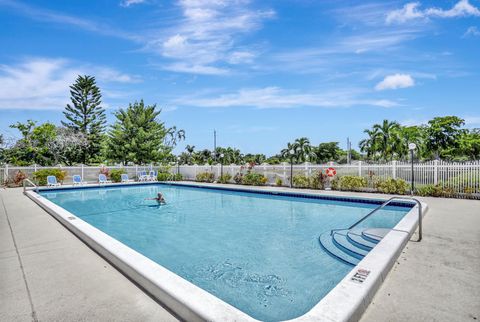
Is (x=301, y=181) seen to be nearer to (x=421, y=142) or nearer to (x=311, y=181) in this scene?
(x=311, y=181)

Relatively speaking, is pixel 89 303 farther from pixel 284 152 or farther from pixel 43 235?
pixel 284 152

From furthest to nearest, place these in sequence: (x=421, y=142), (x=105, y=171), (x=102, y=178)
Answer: (x=421, y=142)
(x=105, y=171)
(x=102, y=178)

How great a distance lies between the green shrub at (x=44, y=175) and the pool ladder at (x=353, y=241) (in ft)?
55.5

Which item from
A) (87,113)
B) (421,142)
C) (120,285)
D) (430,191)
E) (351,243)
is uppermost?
(87,113)

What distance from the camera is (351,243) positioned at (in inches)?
215

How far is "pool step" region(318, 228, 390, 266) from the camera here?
15.9 ft

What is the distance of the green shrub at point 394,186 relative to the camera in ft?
36.6

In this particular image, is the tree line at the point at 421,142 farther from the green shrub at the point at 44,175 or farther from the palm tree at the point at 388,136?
the green shrub at the point at 44,175

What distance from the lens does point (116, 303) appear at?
8.89ft

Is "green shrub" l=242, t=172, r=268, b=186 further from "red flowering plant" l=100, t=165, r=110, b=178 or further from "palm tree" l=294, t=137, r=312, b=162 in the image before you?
"palm tree" l=294, t=137, r=312, b=162

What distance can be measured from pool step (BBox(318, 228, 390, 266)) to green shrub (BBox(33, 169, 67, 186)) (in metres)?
17.0

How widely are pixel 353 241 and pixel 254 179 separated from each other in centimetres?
1070

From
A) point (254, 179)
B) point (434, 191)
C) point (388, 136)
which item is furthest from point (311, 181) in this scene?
point (388, 136)

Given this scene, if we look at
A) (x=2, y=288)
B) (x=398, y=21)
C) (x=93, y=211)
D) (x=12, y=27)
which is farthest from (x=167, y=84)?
(x=2, y=288)
